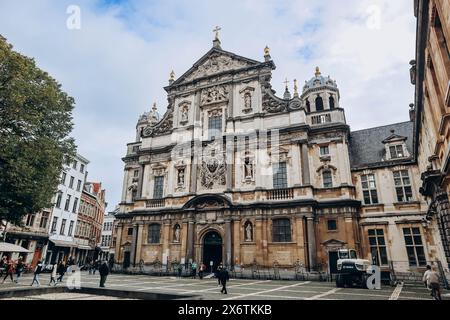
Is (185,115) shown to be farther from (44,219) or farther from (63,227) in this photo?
(63,227)

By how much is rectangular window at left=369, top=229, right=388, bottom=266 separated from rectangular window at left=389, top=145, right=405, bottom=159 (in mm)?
6498

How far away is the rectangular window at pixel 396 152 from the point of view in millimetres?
24650

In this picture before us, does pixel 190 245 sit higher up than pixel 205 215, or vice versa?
pixel 205 215

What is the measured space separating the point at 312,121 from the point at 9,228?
32.1 metres

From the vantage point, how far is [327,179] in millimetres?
25203

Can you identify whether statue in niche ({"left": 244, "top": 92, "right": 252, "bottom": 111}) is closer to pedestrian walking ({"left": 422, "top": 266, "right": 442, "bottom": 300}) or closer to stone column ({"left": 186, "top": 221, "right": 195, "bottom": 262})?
stone column ({"left": 186, "top": 221, "right": 195, "bottom": 262})

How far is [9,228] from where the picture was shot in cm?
2975

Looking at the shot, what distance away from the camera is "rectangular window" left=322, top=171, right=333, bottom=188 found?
2497cm

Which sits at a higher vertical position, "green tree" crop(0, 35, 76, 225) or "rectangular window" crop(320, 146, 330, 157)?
"rectangular window" crop(320, 146, 330, 157)

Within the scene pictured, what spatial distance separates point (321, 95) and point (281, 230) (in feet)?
48.0

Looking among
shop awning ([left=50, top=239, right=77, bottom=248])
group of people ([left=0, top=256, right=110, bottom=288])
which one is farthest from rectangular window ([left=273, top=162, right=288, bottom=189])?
shop awning ([left=50, top=239, right=77, bottom=248])

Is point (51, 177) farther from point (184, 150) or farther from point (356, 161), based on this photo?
point (356, 161)

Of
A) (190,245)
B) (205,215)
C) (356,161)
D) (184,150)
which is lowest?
(190,245)
